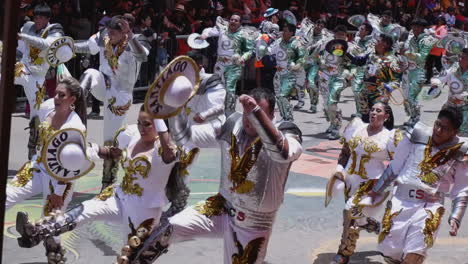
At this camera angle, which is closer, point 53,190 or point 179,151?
point 179,151

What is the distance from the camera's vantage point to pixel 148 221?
661cm

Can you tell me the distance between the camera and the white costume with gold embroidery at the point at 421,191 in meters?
6.88

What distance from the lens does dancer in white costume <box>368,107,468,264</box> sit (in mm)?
6879

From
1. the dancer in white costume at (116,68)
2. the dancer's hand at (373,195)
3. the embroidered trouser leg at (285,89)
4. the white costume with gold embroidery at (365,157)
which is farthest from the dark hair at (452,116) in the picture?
the embroidered trouser leg at (285,89)

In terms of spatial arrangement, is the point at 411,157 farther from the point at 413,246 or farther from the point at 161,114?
the point at 161,114

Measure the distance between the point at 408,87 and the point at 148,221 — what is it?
11788 mm

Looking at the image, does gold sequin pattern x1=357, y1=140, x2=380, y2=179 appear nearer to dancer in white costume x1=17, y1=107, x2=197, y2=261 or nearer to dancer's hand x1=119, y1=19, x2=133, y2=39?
dancer in white costume x1=17, y1=107, x2=197, y2=261

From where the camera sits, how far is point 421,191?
6.95 meters

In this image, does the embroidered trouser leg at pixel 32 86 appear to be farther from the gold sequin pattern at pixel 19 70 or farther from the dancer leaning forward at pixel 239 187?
the dancer leaning forward at pixel 239 187

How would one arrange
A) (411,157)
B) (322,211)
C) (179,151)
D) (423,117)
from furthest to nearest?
(423,117) < (322,211) < (411,157) < (179,151)

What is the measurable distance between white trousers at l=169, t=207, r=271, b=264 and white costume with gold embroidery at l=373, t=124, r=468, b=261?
1211 mm

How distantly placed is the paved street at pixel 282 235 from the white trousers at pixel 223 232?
198 centimetres

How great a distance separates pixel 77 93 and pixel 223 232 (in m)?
2.02

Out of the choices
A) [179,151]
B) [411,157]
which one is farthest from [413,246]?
[179,151]
